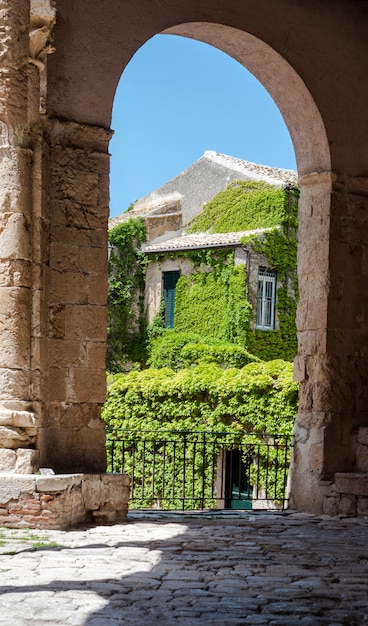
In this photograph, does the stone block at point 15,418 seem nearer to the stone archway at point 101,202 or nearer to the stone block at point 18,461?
the stone archway at point 101,202

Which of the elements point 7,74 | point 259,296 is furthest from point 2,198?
point 259,296

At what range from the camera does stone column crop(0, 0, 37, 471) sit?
23.6ft

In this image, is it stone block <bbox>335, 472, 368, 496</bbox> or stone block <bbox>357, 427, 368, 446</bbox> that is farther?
stone block <bbox>357, 427, 368, 446</bbox>

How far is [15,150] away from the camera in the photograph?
7.36 metres

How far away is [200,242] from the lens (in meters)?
24.2

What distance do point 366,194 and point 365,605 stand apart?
18.7 feet

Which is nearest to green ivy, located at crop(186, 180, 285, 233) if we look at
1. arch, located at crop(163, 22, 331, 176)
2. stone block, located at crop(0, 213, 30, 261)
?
Answer: arch, located at crop(163, 22, 331, 176)

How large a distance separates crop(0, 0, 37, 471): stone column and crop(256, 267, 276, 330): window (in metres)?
16.4

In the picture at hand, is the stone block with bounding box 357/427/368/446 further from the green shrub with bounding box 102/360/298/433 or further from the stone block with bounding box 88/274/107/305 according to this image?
the green shrub with bounding box 102/360/298/433

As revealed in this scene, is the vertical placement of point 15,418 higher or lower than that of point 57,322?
lower

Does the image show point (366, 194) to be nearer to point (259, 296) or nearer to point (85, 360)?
→ point (85, 360)

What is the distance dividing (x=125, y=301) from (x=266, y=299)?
13.7ft

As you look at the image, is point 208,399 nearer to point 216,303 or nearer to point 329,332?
Answer: point 216,303

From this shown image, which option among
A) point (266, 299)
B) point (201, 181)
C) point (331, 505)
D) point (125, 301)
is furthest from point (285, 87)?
point (201, 181)
